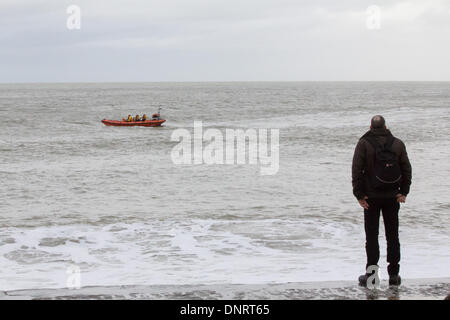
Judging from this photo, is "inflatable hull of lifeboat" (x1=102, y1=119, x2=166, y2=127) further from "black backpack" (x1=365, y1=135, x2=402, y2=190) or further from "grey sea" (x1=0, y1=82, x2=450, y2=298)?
"black backpack" (x1=365, y1=135, x2=402, y2=190)

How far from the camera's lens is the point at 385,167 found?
5684 millimetres

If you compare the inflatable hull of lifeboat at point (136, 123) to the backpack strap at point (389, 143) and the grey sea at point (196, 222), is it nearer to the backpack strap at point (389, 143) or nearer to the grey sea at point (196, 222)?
the grey sea at point (196, 222)

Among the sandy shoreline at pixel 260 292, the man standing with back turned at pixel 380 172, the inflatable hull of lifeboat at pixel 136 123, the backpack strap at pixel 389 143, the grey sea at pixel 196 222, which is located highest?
the backpack strap at pixel 389 143

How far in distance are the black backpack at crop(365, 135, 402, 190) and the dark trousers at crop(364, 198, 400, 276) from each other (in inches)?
7.5

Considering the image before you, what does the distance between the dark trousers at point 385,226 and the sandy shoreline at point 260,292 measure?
0.28 metres

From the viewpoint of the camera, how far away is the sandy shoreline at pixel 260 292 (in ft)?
18.1

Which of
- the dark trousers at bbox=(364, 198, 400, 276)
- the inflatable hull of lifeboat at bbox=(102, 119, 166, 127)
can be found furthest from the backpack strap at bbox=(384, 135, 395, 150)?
the inflatable hull of lifeboat at bbox=(102, 119, 166, 127)

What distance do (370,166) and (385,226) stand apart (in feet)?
2.34

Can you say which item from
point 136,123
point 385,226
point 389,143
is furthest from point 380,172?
point 136,123

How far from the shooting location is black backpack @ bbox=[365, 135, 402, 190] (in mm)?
5672

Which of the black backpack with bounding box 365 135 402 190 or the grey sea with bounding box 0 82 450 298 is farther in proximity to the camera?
the grey sea with bounding box 0 82 450 298

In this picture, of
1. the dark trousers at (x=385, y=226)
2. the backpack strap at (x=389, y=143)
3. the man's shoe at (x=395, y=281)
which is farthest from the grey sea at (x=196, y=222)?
the backpack strap at (x=389, y=143)

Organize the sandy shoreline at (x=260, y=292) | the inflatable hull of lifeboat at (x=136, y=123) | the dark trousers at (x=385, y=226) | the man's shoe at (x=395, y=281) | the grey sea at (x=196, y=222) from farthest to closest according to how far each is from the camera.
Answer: the inflatable hull of lifeboat at (x=136, y=123) → the grey sea at (x=196, y=222) → the man's shoe at (x=395, y=281) → the dark trousers at (x=385, y=226) → the sandy shoreline at (x=260, y=292)

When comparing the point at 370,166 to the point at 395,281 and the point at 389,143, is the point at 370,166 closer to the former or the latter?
the point at 389,143
